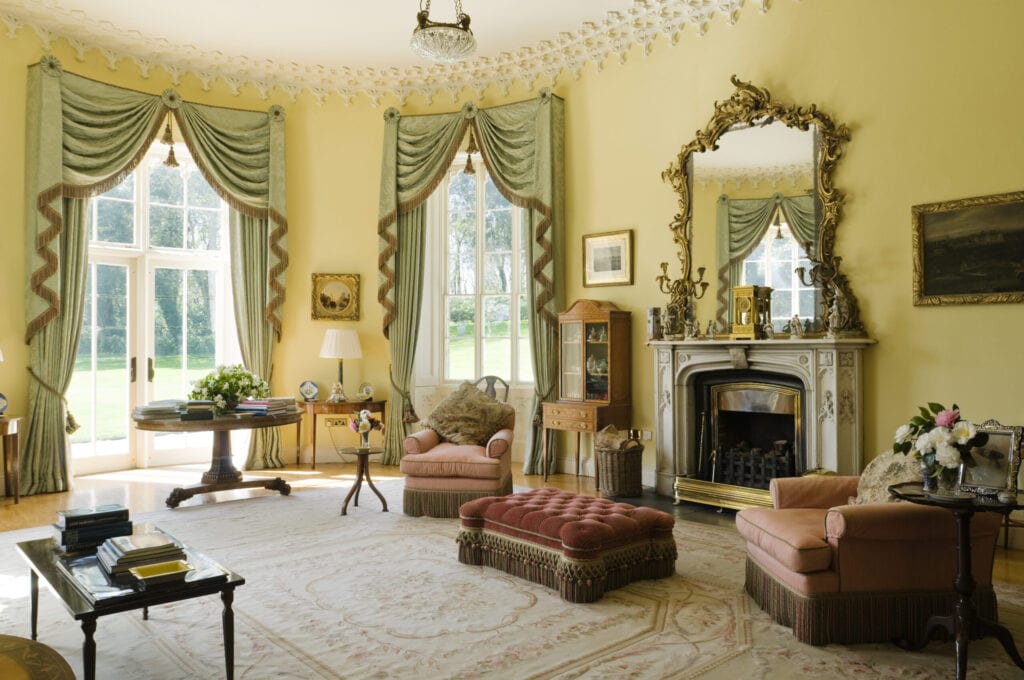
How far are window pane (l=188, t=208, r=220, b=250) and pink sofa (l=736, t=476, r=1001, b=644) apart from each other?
715 centimetres

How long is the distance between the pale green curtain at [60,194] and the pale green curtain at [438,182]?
238 cm

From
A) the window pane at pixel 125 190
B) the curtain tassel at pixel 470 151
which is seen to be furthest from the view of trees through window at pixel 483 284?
the window pane at pixel 125 190

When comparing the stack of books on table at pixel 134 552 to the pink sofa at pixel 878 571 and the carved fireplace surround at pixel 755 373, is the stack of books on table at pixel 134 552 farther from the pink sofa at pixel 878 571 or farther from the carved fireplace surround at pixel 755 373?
the carved fireplace surround at pixel 755 373

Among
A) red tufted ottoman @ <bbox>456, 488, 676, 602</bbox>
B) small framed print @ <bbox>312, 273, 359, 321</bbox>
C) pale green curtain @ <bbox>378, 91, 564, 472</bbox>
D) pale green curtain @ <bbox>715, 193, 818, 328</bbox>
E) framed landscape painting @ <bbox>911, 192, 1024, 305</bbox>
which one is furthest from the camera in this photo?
small framed print @ <bbox>312, 273, 359, 321</bbox>

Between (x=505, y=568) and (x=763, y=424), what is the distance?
9.67 feet

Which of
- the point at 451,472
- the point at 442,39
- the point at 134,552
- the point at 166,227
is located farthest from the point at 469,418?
the point at 166,227

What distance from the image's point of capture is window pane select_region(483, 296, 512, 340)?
8.48 m

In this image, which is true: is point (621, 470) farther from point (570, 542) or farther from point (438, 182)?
point (438, 182)

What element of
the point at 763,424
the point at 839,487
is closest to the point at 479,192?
the point at 763,424

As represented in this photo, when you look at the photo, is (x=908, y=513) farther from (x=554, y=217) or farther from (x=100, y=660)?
(x=554, y=217)

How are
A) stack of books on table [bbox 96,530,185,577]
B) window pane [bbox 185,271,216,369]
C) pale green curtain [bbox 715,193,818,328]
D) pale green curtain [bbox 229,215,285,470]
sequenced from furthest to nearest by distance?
window pane [bbox 185,271,216,369]
pale green curtain [bbox 229,215,285,470]
pale green curtain [bbox 715,193,818,328]
stack of books on table [bbox 96,530,185,577]

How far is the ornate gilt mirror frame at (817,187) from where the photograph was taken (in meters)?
5.62

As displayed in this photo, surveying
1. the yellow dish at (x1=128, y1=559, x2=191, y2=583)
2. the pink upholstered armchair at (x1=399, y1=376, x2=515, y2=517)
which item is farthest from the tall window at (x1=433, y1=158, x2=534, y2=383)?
the yellow dish at (x1=128, y1=559, x2=191, y2=583)

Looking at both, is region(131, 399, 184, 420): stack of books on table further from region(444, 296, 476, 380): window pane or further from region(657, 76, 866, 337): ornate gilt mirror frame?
region(657, 76, 866, 337): ornate gilt mirror frame
